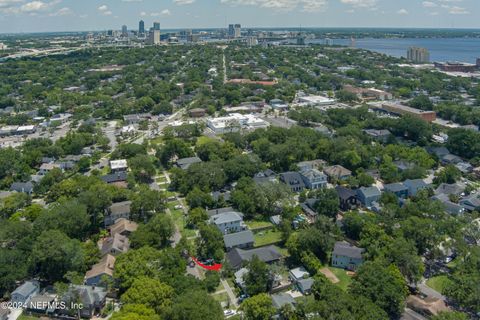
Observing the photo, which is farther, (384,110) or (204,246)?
(384,110)

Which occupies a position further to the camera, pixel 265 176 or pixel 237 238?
pixel 265 176

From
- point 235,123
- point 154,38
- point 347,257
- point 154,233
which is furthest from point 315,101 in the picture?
point 154,38

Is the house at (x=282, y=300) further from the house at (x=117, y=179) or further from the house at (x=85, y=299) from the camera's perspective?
the house at (x=117, y=179)

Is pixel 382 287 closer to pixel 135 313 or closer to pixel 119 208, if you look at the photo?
pixel 135 313

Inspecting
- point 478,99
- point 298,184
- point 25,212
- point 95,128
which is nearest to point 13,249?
point 25,212

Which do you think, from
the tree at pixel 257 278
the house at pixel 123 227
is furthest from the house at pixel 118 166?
the tree at pixel 257 278

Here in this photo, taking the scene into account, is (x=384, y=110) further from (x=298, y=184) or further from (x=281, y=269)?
(x=281, y=269)
